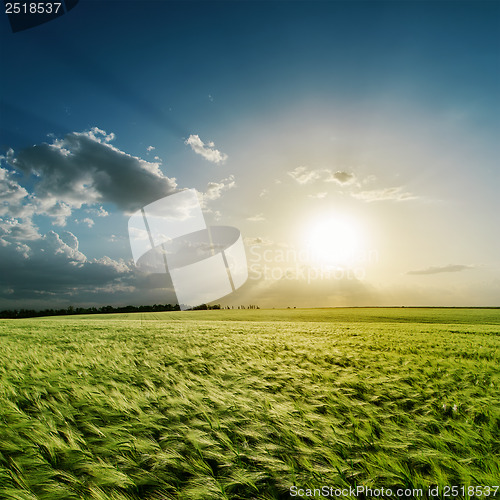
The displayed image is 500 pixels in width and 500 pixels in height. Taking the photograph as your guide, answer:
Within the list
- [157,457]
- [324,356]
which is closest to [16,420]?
[157,457]

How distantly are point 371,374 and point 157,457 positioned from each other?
15.0 feet

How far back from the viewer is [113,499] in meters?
2.10

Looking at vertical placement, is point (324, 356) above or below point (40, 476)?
below

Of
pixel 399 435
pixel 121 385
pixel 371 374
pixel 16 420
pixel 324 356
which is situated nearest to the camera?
pixel 399 435

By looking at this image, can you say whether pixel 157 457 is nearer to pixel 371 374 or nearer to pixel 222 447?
pixel 222 447

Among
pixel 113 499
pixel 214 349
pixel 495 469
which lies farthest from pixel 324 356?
Answer: pixel 113 499

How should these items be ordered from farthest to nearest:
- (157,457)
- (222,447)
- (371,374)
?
1. (371,374)
2. (222,447)
3. (157,457)

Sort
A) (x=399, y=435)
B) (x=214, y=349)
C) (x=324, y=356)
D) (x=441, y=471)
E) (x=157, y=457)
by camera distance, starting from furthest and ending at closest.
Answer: (x=214, y=349) → (x=324, y=356) → (x=399, y=435) → (x=157, y=457) → (x=441, y=471)

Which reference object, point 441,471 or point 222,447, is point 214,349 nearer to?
point 222,447

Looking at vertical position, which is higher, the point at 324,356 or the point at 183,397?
the point at 183,397

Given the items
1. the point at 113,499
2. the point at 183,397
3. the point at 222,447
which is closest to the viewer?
the point at 113,499

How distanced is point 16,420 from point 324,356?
257 inches

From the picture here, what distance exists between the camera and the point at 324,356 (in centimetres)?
764

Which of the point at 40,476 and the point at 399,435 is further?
the point at 399,435
